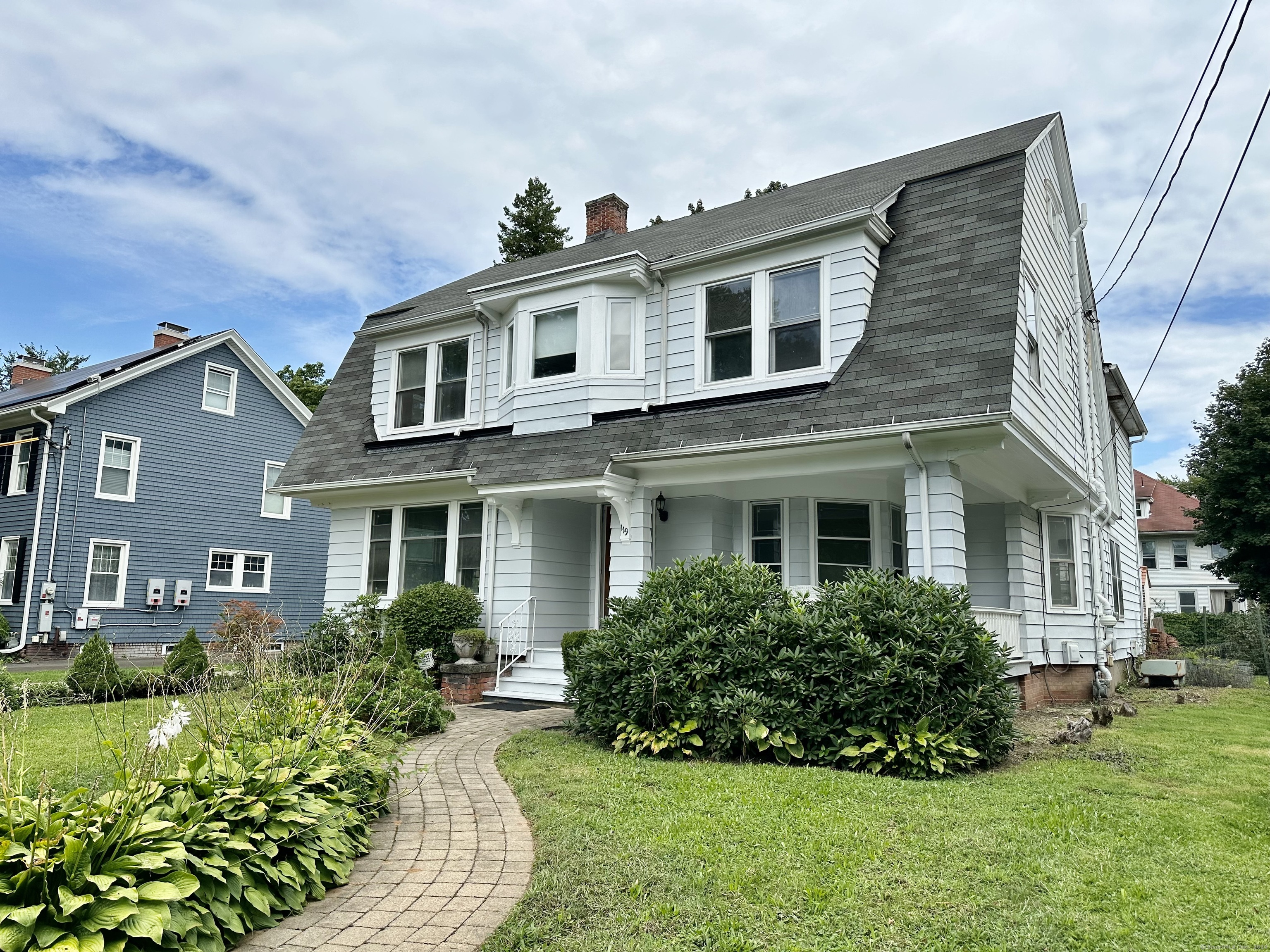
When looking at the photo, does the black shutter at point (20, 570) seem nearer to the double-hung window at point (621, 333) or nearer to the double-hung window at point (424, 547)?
the double-hung window at point (424, 547)

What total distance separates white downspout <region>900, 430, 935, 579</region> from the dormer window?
8.71 feet

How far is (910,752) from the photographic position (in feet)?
21.8

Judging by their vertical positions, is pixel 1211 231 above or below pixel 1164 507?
below

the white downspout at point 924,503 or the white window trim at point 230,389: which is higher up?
the white window trim at point 230,389

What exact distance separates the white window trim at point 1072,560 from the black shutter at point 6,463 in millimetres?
22526

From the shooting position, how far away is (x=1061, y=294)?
13.2 meters

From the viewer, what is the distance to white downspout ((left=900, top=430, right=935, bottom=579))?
8.91 m

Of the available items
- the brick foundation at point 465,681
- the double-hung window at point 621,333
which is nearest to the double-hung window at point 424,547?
the brick foundation at point 465,681

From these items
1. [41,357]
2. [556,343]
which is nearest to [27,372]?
[41,357]

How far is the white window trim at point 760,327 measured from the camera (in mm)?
10297

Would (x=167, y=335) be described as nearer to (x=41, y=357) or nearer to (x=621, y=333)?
(x=621, y=333)

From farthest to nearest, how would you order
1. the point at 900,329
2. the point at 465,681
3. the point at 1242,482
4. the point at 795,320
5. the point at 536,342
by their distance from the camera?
the point at 1242,482 < the point at 536,342 < the point at 465,681 < the point at 795,320 < the point at 900,329

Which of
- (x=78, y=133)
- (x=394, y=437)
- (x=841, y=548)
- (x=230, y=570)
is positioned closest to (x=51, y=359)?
(x=230, y=570)

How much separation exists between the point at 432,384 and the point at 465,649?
4.94 m
